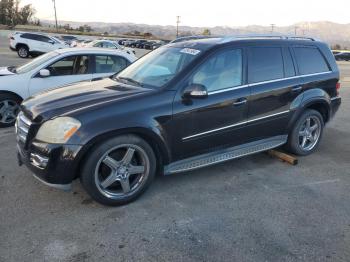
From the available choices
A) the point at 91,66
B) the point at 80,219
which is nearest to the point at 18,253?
the point at 80,219

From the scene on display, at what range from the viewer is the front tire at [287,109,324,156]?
527cm

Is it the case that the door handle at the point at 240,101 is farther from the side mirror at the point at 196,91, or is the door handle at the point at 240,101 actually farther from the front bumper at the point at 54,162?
the front bumper at the point at 54,162

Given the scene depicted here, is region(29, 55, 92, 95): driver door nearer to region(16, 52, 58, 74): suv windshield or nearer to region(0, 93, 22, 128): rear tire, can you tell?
region(16, 52, 58, 74): suv windshield

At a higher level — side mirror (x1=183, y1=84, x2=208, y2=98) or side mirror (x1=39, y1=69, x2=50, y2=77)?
side mirror (x1=183, y1=84, x2=208, y2=98)

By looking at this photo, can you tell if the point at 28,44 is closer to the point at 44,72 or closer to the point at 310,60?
the point at 44,72

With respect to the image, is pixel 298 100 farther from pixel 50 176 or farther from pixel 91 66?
pixel 91 66

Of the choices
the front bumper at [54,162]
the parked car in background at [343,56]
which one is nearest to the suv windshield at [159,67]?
the front bumper at [54,162]

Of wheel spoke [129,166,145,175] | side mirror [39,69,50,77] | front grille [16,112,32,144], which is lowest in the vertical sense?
wheel spoke [129,166,145,175]

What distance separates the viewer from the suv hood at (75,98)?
3.69 m

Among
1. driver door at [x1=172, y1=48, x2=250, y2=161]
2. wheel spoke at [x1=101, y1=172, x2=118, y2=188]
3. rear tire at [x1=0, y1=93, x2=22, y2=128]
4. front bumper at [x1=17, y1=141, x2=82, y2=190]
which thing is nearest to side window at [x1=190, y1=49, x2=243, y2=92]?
driver door at [x1=172, y1=48, x2=250, y2=161]

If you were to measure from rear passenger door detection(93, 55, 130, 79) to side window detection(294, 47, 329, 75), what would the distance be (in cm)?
363

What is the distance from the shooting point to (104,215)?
3.64 metres

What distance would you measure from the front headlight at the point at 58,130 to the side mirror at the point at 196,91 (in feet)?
4.03

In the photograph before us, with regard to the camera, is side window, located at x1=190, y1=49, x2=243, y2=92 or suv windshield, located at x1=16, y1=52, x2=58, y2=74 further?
suv windshield, located at x1=16, y1=52, x2=58, y2=74
